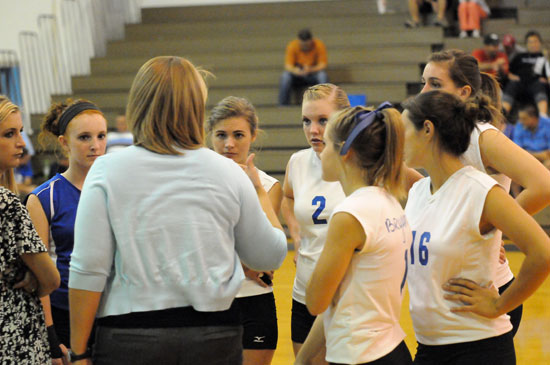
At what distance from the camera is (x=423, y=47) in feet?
32.8

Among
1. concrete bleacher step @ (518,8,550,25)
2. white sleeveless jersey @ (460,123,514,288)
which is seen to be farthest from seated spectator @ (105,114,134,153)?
white sleeveless jersey @ (460,123,514,288)

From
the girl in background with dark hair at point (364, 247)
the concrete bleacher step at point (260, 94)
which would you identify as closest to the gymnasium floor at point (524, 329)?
the girl in background with dark hair at point (364, 247)

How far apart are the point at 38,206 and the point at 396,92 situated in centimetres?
765

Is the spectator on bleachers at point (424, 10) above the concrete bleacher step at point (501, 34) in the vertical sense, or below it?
Answer: above

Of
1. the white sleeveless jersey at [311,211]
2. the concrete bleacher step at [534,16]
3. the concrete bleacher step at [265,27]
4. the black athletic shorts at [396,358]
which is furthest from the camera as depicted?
the concrete bleacher step at [265,27]

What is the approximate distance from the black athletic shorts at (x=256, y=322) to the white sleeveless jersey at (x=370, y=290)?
0.93 metres

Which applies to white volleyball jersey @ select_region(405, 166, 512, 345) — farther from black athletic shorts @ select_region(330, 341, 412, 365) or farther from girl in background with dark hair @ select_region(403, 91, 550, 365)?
black athletic shorts @ select_region(330, 341, 412, 365)

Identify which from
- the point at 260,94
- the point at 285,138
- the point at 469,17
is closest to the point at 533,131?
the point at 469,17

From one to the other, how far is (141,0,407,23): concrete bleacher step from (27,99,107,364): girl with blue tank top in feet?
29.8

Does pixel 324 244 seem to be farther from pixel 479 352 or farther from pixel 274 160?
pixel 274 160

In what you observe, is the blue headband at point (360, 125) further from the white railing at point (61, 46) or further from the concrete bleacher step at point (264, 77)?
the white railing at point (61, 46)

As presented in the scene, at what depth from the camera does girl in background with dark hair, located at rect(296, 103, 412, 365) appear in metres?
1.84

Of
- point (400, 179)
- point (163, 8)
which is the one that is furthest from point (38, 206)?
point (163, 8)

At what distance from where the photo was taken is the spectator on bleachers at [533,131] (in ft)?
26.5
